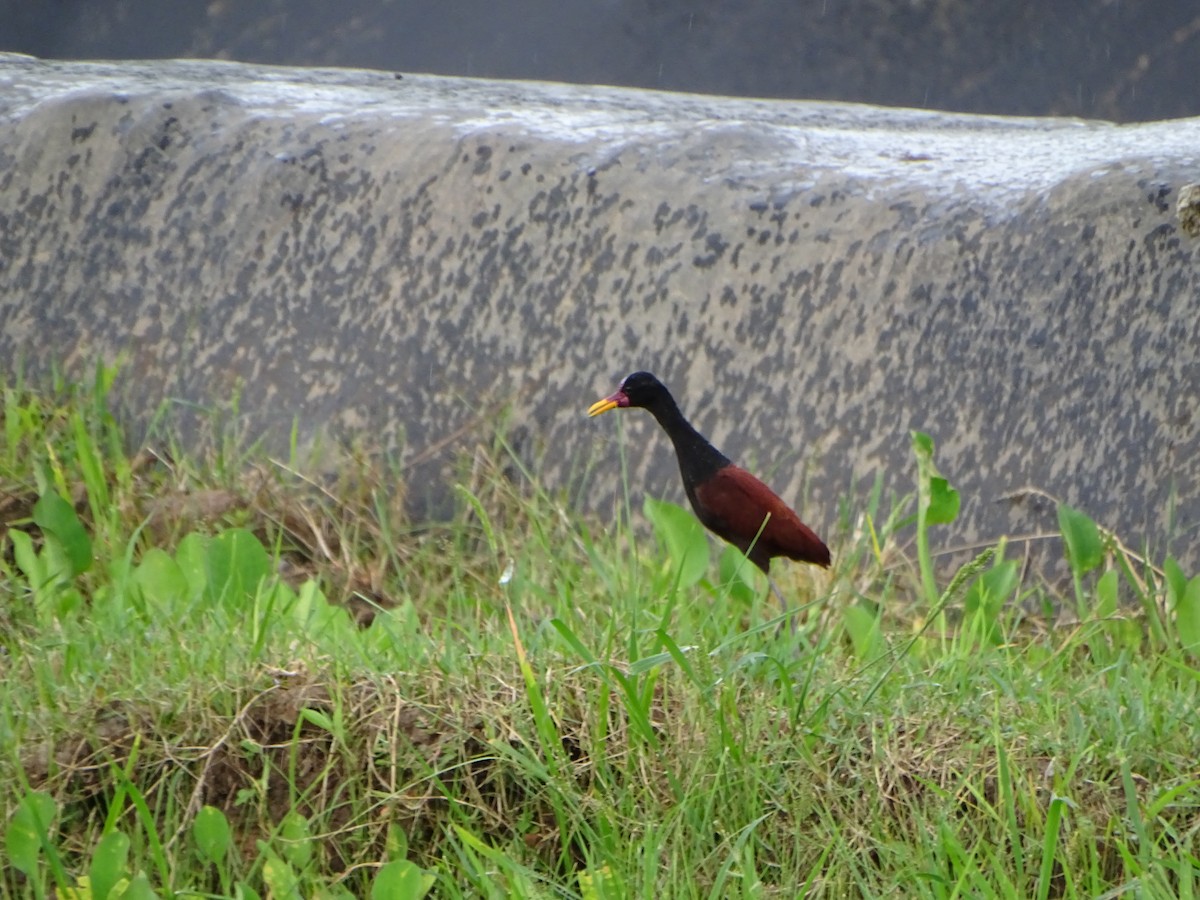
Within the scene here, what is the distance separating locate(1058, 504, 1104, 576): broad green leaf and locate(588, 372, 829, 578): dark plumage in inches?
14.7

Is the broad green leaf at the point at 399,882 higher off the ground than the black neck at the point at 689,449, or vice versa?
the black neck at the point at 689,449

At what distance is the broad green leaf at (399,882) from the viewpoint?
1737 millimetres

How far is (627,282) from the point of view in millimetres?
3025

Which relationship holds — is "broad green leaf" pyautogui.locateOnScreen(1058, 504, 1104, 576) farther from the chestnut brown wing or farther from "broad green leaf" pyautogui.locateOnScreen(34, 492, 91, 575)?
"broad green leaf" pyautogui.locateOnScreen(34, 492, 91, 575)

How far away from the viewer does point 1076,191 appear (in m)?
2.78

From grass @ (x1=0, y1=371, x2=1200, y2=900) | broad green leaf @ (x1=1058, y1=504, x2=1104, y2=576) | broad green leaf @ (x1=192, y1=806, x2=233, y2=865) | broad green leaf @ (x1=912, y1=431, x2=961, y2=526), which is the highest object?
broad green leaf @ (x1=912, y1=431, x2=961, y2=526)

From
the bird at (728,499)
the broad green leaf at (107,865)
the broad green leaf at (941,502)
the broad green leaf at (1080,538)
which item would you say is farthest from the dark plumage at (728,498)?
the broad green leaf at (107,865)

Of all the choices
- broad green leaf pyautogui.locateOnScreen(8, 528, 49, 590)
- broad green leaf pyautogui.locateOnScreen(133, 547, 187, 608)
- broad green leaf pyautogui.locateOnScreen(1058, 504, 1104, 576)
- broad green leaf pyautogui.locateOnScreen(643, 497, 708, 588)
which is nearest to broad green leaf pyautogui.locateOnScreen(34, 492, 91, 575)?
broad green leaf pyautogui.locateOnScreen(8, 528, 49, 590)

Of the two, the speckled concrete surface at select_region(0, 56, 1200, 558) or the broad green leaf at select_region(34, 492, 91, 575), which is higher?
the speckled concrete surface at select_region(0, 56, 1200, 558)

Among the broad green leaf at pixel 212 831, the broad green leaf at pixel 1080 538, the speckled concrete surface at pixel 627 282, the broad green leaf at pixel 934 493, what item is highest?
the speckled concrete surface at pixel 627 282

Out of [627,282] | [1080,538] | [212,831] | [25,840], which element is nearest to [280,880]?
[212,831]

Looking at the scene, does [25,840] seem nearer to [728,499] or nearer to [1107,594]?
[728,499]

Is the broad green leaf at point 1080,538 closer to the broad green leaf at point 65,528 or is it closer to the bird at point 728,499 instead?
the bird at point 728,499

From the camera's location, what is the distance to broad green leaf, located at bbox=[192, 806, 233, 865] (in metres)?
1.83
